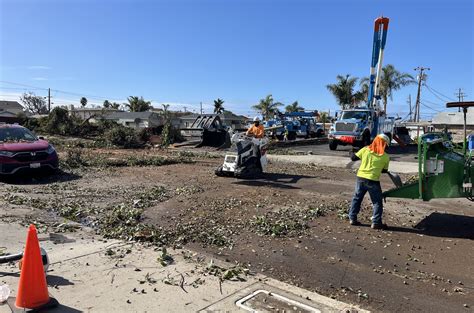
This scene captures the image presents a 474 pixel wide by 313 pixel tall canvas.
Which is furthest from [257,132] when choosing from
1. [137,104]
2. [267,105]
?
[137,104]

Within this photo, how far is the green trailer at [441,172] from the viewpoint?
710 cm

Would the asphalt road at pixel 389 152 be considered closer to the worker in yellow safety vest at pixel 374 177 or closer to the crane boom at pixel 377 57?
the crane boom at pixel 377 57

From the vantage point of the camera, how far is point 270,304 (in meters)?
4.34

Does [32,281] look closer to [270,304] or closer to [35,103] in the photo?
[270,304]

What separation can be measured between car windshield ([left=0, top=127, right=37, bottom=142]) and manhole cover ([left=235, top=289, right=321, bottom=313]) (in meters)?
11.2

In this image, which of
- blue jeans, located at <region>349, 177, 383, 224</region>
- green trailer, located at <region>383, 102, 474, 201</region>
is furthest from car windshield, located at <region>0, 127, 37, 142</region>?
green trailer, located at <region>383, 102, 474, 201</region>

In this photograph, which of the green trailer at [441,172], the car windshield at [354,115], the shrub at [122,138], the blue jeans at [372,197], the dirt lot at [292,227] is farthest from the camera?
the shrub at [122,138]

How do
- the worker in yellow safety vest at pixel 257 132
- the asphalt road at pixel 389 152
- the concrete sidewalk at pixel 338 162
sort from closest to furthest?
the worker in yellow safety vest at pixel 257 132 < the concrete sidewalk at pixel 338 162 < the asphalt road at pixel 389 152

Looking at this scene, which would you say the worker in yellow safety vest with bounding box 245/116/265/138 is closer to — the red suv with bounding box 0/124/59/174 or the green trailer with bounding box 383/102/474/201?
the red suv with bounding box 0/124/59/174

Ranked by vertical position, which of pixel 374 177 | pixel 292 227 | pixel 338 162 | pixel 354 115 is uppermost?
pixel 354 115

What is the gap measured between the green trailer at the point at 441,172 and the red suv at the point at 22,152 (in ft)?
33.1

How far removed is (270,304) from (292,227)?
306 centimetres

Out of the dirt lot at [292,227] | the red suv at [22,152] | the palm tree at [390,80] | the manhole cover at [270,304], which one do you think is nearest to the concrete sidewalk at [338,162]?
the dirt lot at [292,227]

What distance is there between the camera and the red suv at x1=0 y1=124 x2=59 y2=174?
1209 cm
